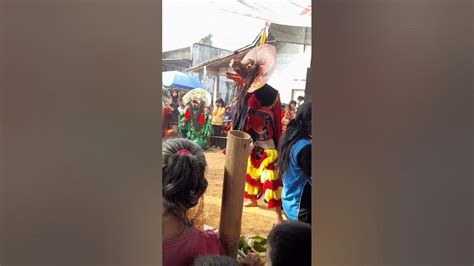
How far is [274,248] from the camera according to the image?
922 millimetres

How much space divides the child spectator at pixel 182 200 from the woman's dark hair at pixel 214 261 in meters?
0.02

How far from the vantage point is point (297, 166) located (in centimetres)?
94

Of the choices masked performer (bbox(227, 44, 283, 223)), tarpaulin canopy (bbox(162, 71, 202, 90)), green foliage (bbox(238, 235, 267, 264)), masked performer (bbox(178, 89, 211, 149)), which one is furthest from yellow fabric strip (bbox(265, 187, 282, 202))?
tarpaulin canopy (bbox(162, 71, 202, 90))

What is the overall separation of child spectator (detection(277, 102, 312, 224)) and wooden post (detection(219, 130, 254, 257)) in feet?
0.38

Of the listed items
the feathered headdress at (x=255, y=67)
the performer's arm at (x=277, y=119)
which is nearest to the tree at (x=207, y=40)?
the feathered headdress at (x=255, y=67)

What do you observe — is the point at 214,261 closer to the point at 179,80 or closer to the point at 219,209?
the point at 219,209

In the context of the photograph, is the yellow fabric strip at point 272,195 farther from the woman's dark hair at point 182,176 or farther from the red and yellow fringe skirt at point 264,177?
the woman's dark hair at point 182,176

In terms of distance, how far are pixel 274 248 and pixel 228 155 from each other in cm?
28

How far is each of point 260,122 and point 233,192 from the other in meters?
0.21

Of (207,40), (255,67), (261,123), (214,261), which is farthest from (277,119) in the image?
(214,261)
